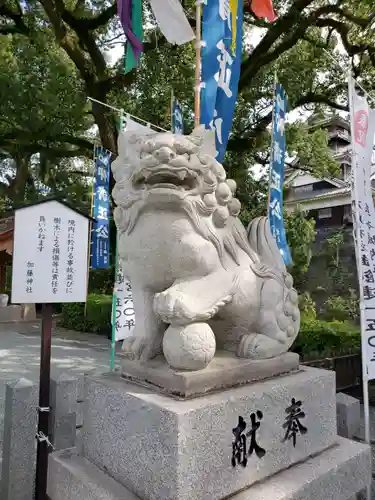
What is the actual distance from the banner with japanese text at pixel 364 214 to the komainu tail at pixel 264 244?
1159mm

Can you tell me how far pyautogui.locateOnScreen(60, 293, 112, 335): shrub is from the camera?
32.3 ft

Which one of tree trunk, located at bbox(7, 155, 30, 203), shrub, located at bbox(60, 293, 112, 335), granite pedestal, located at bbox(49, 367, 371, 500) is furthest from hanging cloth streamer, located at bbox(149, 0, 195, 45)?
tree trunk, located at bbox(7, 155, 30, 203)

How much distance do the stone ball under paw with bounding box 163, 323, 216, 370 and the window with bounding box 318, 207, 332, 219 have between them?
16.2m

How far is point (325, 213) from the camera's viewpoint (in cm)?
1694

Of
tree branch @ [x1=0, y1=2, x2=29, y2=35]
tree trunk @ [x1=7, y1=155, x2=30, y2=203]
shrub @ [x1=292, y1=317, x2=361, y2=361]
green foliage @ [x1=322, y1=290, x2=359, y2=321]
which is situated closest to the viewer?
shrub @ [x1=292, y1=317, x2=361, y2=361]

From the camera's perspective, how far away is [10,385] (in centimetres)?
253

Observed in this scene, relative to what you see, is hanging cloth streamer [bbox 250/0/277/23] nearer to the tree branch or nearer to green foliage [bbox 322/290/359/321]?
the tree branch

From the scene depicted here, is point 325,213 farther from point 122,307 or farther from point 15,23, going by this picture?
point 122,307

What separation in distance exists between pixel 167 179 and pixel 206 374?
2.83ft

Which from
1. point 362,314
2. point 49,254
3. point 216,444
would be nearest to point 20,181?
point 49,254

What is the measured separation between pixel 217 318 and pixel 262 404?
0.45m

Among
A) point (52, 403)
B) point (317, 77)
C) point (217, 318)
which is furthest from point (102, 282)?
point (217, 318)

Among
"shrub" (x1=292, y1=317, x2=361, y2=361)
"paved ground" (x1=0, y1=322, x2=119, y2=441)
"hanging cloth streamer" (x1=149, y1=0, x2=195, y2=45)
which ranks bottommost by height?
"paved ground" (x1=0, y1=322, x2=119, y2=441)

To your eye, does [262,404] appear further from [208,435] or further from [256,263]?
[256,263]
